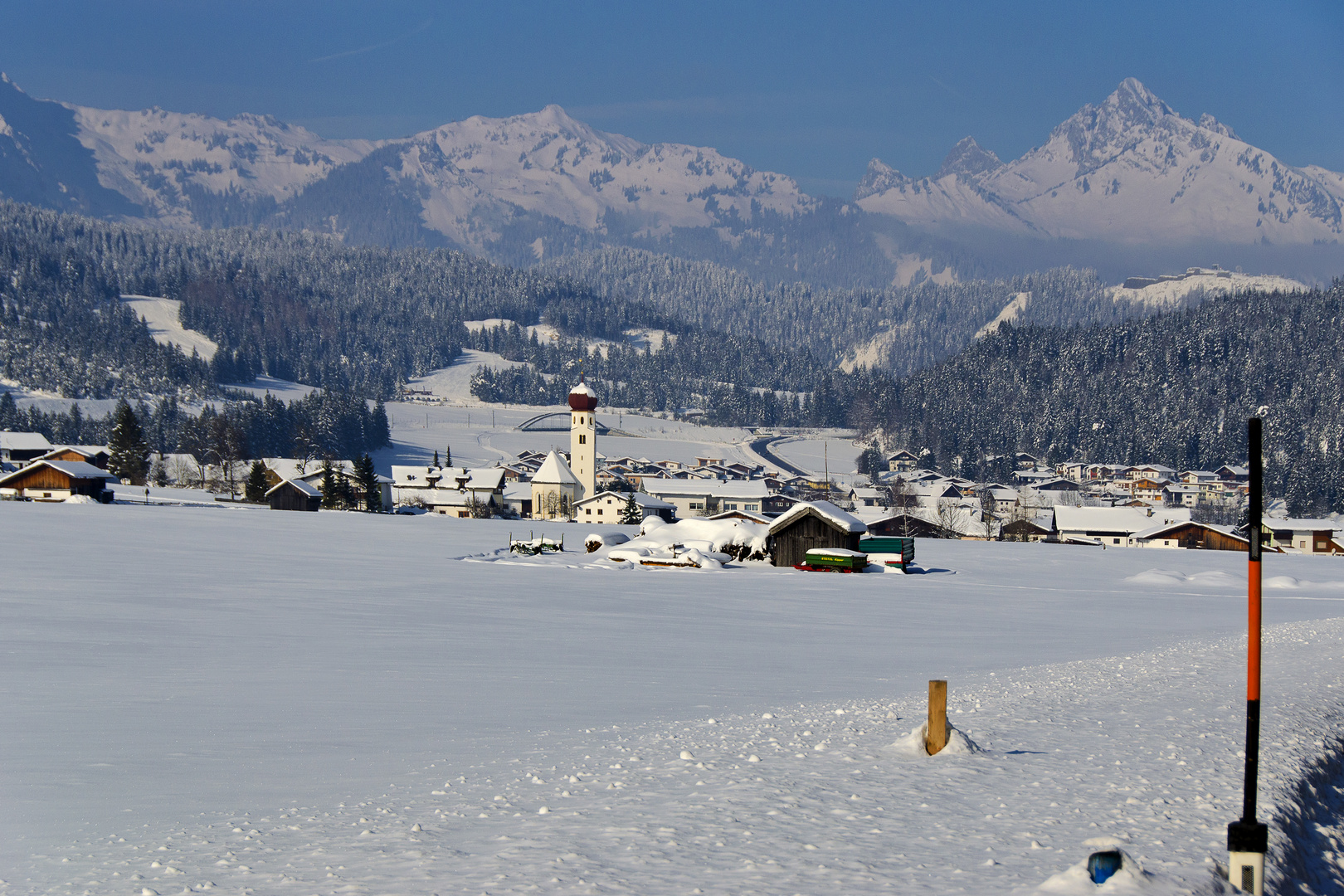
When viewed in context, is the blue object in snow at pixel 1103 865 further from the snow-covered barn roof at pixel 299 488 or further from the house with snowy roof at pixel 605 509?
the snow-covered barn roof at pixel 299 488

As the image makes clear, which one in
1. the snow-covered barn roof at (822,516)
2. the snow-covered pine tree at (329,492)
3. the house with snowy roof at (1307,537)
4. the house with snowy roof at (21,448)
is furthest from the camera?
the house with snowy roof at (21,448)

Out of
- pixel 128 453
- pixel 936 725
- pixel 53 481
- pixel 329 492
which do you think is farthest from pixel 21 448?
pixel 936 725

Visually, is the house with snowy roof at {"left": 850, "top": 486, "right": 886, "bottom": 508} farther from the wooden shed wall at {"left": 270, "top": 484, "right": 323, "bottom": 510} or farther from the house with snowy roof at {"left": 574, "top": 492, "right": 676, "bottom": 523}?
the wooden shed wall at {"left": 270, "top": 484, "right": 323, "bottom": 510}

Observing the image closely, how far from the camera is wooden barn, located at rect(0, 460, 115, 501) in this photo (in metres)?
81.1

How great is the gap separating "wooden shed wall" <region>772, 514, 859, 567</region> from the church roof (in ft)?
177

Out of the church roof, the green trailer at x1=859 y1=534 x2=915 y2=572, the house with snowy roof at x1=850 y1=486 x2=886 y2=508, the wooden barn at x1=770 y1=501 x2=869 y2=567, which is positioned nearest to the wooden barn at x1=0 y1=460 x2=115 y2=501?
the church roof

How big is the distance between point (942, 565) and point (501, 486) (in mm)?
73301

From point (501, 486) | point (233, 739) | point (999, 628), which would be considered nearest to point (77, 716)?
point (233, 739)

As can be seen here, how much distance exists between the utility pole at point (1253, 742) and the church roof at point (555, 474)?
313 feet

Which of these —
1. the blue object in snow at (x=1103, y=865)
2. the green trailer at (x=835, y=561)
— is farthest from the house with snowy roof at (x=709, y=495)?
the blue object in snow at (x=1103, y=865)

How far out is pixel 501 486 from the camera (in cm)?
12025

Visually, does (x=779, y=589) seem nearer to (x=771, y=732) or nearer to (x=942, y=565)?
(x=942, y=565)

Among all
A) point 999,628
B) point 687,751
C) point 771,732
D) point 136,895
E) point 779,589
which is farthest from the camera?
point 779,589

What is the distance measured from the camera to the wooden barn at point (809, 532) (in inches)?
2056
